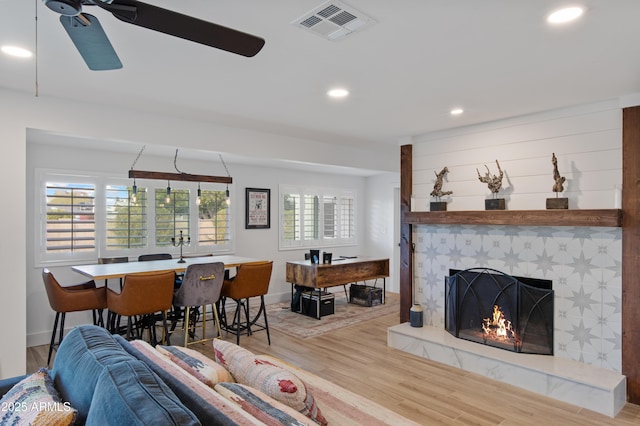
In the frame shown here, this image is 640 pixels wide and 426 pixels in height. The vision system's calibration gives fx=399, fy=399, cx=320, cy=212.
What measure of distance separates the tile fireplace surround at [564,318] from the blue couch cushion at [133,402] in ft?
10.6

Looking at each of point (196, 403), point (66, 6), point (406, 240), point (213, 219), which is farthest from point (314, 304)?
point (66, 6)

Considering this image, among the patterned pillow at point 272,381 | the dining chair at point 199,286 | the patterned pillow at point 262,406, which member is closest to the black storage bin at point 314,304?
the dining chair at point 199,286

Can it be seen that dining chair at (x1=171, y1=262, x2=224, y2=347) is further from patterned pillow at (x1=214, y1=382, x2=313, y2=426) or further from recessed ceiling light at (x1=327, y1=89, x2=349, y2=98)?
patterned pillow at (x1=214, y1=382, x2=313, y2=426)

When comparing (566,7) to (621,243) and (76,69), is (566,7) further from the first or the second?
(76,69)

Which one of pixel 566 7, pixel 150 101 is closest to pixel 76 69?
pixel 150 101

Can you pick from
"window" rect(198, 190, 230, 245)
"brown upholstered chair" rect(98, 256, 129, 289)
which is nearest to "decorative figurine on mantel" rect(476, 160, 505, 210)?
"window" rect(198, 190, 230, 245)

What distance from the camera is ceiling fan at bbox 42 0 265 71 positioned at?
1.35 meters

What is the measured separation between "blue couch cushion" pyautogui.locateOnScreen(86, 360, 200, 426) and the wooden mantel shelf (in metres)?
3.36

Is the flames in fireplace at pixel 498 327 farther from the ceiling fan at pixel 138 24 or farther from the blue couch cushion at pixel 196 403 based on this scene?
the ceiling fan at pixel 138 24

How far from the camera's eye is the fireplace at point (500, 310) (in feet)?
12.2

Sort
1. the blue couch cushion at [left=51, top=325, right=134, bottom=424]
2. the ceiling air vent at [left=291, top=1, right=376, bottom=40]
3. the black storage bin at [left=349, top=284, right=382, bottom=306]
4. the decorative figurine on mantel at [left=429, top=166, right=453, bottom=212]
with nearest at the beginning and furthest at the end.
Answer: the blue couch cushion at [left=51, top=325, right=134, bottom=424]
the ceiling air vent at [left=291, top=1, right=376, bottom=40]
the decorative figurine on mantel at [left=429, top=166, right=453, bottom=212]
the black storage bin at [left=349, top=284, right=382, bottom=306]

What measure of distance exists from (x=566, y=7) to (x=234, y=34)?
1.53m

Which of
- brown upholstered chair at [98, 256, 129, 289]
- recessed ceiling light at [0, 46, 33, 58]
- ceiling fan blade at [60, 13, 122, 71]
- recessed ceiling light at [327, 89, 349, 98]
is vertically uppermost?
recessed ceiling light at [327, 89, 349, 98]

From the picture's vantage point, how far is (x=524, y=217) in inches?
143
